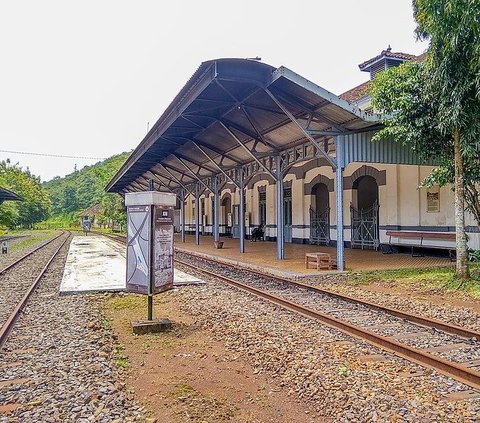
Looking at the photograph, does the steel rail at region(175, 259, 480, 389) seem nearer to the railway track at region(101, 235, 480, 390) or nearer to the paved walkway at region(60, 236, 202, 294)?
the railway track at region(101, 235, 480, 390)

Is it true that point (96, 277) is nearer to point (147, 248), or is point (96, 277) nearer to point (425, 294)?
point (147, 248)

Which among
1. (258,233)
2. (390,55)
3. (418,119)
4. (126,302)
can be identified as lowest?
(126,302)

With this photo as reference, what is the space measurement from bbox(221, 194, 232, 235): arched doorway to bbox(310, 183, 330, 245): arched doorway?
1046cm

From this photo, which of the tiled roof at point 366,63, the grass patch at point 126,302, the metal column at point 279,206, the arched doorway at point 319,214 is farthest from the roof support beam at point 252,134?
the grass patch at point 126,302

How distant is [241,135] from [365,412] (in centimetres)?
1264

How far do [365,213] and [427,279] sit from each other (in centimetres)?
818

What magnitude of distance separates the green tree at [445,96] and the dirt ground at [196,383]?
6566 millimetres

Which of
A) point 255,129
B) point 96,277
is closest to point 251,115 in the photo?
point 255,129

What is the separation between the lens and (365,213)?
1803cm

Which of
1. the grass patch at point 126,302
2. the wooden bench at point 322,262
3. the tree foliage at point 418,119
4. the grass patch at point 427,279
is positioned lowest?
the grass patch at point 126,302

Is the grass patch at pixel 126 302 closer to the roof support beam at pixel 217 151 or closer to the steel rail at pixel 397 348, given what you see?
the steel rail at pixel 397 348

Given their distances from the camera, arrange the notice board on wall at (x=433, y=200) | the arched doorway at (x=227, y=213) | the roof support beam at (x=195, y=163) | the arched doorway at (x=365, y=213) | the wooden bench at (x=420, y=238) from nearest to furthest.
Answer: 1. the wooden bench at (x=420, y=238)
2. the notice board on wall at (x=433, y=200)
3. the arched doorway at (x=365, y=213)
4. the roof support beam at (x=195, y=163)
5. the arched doorway at (x=227, y=213)

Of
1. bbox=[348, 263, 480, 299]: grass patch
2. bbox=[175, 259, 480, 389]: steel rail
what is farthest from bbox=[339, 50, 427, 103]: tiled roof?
bbox=[175, 259, 480, 389]: steel rail

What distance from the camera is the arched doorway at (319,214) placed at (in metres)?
20.4
